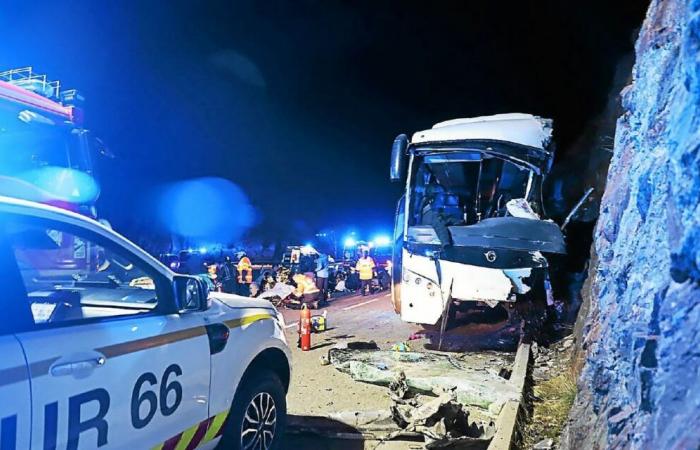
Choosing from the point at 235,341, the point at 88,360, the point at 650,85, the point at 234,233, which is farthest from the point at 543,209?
the point at 234,233

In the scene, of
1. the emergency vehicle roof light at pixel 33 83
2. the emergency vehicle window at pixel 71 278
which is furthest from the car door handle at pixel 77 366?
the emergency vehicle roof light at pixel 33 83

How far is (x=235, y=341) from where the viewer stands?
336cm

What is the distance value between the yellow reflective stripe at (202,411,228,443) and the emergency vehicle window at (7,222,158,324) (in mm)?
812

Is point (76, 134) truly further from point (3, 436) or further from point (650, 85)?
point (650, 85)

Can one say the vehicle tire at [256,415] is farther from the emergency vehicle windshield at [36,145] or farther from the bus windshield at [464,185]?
the bus windshield at [464,185]

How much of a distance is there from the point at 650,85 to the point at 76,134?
5.80m

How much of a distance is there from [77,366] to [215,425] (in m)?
1.23

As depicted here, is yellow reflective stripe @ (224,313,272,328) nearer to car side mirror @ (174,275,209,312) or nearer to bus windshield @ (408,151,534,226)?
car side mirror @ (174,275,209,312)

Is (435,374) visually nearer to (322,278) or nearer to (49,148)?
(49,148)

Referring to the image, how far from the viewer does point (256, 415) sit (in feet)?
11.8

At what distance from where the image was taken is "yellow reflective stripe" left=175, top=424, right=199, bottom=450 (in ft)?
9.30

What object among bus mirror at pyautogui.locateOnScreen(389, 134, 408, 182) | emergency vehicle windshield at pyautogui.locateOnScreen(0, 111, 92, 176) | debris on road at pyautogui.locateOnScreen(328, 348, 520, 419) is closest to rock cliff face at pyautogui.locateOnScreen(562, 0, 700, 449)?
debris on road at pyautogui.locateOnScreen(328, 348, 520, 419)

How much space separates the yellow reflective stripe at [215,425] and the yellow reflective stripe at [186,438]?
14cm

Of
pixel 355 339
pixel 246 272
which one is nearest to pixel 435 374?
pixel 355 339
